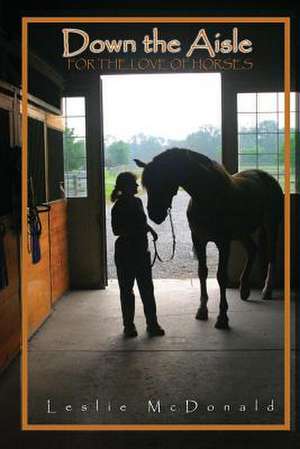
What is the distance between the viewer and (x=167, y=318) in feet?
12.9

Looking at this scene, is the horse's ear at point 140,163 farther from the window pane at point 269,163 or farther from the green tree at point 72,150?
the window pane at point 269,163

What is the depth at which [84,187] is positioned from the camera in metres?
4.96

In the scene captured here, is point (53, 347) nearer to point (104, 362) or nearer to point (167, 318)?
point (104, 362)

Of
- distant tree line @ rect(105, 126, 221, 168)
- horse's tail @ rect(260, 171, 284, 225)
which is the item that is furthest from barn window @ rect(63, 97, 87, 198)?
horse's tail @ rect(260, 171, 284, 225)

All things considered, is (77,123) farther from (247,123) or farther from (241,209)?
(241,209)

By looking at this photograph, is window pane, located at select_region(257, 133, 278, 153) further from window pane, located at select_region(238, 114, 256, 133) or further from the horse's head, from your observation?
the horse's head

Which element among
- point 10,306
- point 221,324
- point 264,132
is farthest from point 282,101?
point 10,306

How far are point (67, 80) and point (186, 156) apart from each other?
1843mm

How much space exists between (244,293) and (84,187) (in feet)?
5.67

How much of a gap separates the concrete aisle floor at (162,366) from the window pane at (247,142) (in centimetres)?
140

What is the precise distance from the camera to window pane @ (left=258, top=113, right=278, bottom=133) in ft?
16.0

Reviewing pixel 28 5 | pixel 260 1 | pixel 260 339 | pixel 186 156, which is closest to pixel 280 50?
pixel 260 1

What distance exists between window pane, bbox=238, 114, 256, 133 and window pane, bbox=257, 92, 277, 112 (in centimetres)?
10

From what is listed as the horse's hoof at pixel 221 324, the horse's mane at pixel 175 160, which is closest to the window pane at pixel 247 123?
the horse's mane at pixel 175 160
